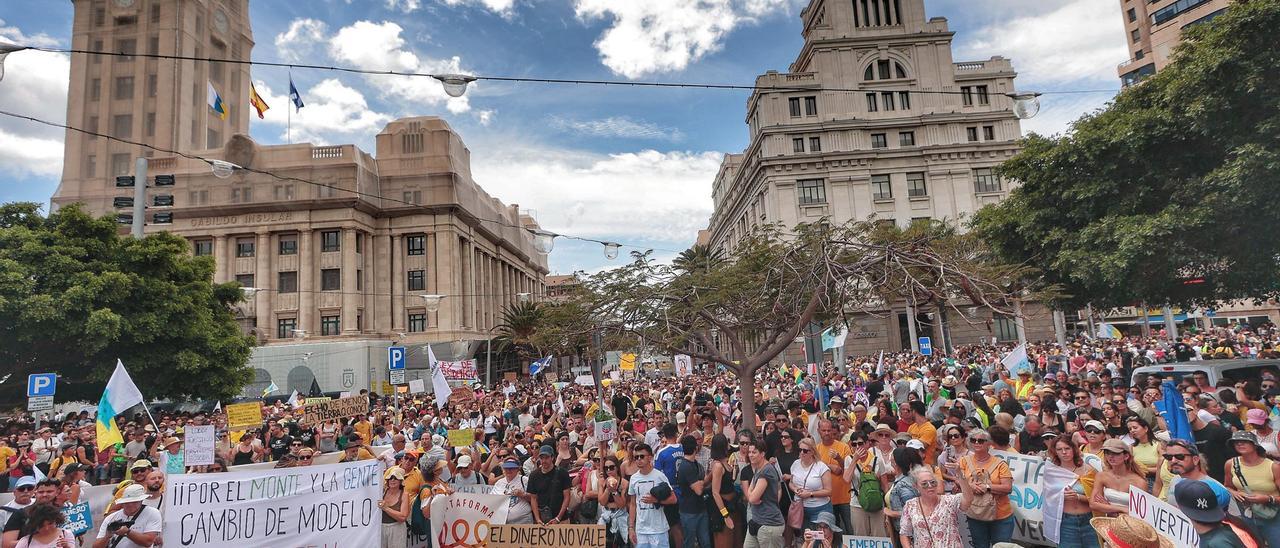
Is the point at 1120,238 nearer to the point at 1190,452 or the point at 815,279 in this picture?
the point at 815,279

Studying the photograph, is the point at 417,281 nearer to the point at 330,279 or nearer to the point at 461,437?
the point at 330,279

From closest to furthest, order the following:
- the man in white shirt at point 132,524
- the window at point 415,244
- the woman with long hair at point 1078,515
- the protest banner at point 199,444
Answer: the woman with long hair at point 1078,515 < the man in white shirt at point 132,524 < the protest banner at point 199,444 < the window at point 415,244

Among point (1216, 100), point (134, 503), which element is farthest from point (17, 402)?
point (1216, 100)

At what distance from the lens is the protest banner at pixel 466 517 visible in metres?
7.32

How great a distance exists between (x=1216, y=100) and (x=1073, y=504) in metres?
11.8

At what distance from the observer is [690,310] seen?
11.6 meters

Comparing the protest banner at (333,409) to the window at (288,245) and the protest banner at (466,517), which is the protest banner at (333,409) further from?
the window at (288,245)

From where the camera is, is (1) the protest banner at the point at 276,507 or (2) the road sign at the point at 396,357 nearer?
(1) the protest banner at the point at 276,507

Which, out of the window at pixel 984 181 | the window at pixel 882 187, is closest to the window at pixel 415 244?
the window at pixel 882 187

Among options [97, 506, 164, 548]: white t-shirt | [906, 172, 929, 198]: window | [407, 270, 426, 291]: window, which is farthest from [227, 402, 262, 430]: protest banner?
[906, 172, 929, 198]: window

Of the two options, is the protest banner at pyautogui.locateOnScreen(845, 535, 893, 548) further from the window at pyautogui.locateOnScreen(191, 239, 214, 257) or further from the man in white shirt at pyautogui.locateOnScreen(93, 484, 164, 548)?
the window at pyautogui.locateOnScreen(191, 239, 214, 257)

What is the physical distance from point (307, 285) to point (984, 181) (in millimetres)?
50701

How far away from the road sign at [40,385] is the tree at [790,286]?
549 inches

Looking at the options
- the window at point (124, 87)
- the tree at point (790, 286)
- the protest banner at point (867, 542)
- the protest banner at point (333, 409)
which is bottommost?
the protest banner at point (867, 542)
